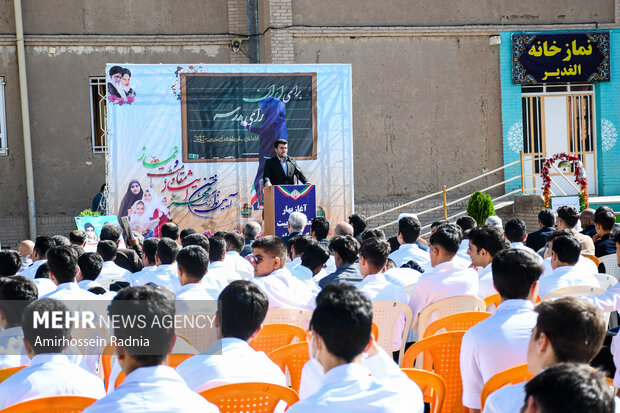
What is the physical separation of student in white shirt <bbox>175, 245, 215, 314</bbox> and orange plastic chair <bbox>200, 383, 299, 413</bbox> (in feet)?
5.88

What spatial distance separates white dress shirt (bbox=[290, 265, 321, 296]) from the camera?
16.8 ft

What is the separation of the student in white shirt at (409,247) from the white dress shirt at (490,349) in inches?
132

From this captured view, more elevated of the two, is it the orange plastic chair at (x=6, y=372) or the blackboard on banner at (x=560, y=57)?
the blackboard on banner at (x=560, y=57)

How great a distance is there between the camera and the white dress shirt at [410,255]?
6680 mm

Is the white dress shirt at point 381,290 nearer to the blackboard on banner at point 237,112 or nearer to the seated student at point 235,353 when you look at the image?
the seated student at point 235,353

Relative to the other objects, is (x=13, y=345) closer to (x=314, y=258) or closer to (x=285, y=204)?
(x=314, y=258)

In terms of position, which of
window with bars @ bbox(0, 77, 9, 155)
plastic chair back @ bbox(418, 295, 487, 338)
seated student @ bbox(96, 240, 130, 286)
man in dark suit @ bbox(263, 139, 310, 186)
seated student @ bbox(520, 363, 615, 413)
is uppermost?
window with bars @ bbox(0, 77, 9, 155)

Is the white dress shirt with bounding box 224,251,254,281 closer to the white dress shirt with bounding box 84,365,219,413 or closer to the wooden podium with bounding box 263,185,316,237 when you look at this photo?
the wooden podium with bounding box 263,185,316,237

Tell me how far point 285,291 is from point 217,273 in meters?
0.94

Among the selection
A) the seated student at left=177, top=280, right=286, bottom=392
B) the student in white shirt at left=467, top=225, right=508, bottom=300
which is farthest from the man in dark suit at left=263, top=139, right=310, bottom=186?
the seated student at left=177, top=280, right=286, bottom=392

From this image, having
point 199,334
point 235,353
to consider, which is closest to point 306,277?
point 199,334

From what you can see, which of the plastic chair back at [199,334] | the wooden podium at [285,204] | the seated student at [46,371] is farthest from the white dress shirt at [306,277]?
the wooden podium at [285,204]

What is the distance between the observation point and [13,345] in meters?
3.46

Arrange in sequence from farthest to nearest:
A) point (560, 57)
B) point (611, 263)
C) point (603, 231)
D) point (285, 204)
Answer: point (560, 57), point (285, 204), point (603, 231), point (611, 263)
